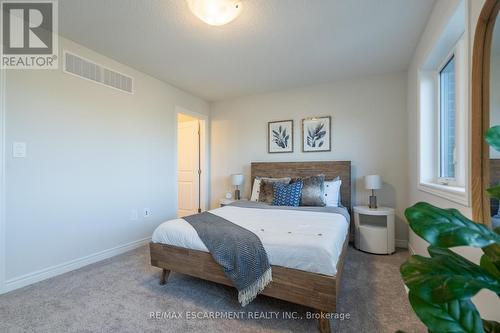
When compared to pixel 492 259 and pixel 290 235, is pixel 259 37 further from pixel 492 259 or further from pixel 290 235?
pixel 492 259

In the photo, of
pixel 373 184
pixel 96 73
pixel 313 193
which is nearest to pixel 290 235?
pixel 313 193

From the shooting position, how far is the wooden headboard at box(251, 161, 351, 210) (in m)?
3.29

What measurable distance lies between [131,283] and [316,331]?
1.69 m

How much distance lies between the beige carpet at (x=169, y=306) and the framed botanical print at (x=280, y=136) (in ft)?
7.05

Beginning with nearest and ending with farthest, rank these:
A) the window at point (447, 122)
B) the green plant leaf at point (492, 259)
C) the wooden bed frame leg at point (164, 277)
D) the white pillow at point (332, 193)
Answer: the green plant leaf at point (492, 259) < the window at point (447, 122) < the wooden bed frame leg at point (164, 277) < the white pillow at point (332, 193)

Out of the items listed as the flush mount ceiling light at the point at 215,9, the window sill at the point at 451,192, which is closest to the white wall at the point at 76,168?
the flush mount ceiling light at the point at 215,9

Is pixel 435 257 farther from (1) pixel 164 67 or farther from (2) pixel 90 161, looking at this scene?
(1) pixel 164 67

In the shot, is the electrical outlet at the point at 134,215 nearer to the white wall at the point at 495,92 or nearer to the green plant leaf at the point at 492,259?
the green plant leaf at the point at 492,259

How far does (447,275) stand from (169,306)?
72.7 inches

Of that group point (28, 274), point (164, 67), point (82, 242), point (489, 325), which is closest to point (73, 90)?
point (164, 67)

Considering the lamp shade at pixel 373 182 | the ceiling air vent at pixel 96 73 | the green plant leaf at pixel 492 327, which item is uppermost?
the ceiling air vent at pixel 96 73

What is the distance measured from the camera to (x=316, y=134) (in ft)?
11.9

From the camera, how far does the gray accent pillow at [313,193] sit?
293cm

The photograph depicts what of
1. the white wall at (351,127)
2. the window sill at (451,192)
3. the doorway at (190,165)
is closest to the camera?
the window sill at (451,192)
